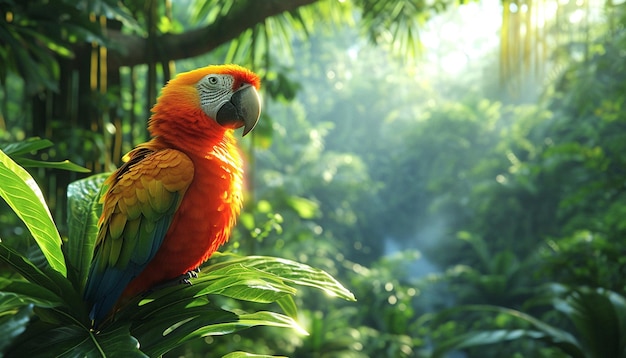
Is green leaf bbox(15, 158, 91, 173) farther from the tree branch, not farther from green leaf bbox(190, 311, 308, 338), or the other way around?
the tree branch

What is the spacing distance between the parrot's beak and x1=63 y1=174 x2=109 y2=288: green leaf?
0.25m

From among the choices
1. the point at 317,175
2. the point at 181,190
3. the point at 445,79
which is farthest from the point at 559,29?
the point at 445,79

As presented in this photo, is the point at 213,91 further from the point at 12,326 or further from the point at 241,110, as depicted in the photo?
the point at 12,326

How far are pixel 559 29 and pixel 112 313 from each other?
1.61 m

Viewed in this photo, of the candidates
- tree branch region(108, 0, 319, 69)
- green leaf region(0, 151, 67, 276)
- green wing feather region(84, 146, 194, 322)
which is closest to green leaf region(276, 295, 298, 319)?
green wing feather region(84, 146, 194, 322)

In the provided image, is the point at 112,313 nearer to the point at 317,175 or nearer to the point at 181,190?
the point at 181,190

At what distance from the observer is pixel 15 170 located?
649 millimetres

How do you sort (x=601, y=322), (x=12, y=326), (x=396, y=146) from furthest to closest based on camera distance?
(x=396, y=146) → (x=601, y=322) → (x=12, y=326)

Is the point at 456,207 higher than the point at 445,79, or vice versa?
the point at 445,79

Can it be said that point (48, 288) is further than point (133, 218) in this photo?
No

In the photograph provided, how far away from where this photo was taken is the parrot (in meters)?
0.81

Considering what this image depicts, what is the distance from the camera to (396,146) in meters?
15.3

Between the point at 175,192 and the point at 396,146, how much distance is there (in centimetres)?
1470

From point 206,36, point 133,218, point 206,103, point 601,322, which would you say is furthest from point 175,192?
point 601,322
